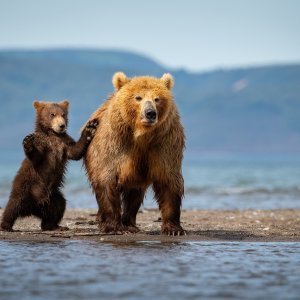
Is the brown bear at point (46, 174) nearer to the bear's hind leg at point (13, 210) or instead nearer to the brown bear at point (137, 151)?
the bear's hind leg at point (13, 210)

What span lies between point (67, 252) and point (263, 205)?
1203 cm

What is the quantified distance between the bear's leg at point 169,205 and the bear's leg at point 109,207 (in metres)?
0.44

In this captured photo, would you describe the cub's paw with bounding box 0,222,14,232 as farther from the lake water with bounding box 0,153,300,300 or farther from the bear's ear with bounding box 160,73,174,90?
the bear's ear with bounding box 160,73,174,90

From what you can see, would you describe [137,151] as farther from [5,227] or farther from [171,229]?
[5,227]

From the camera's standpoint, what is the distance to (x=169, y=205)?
29.9ft

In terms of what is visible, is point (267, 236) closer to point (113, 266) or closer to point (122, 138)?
point (122, 138)

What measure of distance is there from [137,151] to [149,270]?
2.34 meters

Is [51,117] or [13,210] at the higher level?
[51,117]

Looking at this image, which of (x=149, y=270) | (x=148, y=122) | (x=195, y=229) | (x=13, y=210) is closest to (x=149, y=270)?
(x=149, y=270)

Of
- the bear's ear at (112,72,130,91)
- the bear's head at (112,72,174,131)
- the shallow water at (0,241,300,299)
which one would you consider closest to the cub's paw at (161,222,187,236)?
the shallow water at (0,241,300,299)

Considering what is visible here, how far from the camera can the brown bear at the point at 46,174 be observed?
9406mm

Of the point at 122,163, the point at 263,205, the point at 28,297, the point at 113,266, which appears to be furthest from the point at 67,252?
the point at 263,205

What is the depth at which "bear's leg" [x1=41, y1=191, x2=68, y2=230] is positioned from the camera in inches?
374

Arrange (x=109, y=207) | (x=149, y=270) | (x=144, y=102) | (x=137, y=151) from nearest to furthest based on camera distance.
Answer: (x=149, y=270) → (x=144, y=102) → (x=137, y=151) → (x=109, y=207)
